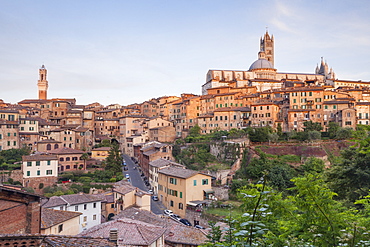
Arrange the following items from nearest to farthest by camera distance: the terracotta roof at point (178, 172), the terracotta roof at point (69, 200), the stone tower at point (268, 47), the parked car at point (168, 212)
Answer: the terracotta roof at point (69, 200) < the parked car at point (168, 212) < the terracotta roof at point (178, 172) < the stone tower at point (268, 47)

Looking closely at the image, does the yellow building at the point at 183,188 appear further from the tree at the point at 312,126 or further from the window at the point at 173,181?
the tree at the point at 312,126

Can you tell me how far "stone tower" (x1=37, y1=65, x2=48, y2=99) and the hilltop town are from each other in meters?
0.30

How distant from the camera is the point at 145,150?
167 ft

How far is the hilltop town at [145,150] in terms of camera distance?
19797 mm

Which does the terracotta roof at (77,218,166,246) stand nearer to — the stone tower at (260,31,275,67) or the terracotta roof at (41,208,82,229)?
the terracotta roof at (41,208,82,229)

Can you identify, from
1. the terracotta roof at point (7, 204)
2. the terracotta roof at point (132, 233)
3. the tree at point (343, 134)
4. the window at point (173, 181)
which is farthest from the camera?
the tree at point (343, 134)

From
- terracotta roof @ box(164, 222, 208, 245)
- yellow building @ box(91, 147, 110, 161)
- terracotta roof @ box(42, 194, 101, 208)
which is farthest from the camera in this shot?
yellow building @ box(91, 147, 110, 161)

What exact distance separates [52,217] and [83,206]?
7.28 m

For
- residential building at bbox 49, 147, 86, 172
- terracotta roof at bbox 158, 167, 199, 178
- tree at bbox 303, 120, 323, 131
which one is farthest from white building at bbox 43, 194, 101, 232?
tree at bbox 303, 120, 323, 131

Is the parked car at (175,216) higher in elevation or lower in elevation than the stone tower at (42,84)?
lower

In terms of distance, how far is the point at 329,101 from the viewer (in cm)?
5559

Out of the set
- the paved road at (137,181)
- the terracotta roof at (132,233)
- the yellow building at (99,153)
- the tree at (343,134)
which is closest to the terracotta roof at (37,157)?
the paved road at (137,181)

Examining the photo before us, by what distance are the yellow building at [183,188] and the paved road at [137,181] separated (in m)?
1.11

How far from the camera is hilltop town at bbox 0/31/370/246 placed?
19797 millimetres
